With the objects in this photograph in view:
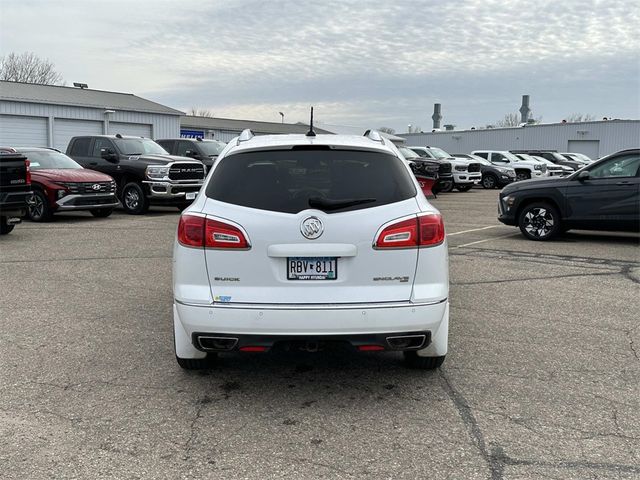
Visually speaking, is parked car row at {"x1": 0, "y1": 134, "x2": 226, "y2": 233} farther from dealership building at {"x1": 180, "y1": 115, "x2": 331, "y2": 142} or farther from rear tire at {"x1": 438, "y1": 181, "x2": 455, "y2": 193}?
dealership building at {"x1": 180, "y1": 115, "x2": 331, "y2": 142}

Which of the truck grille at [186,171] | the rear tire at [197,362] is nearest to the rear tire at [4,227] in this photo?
the truck grille at [186,171]

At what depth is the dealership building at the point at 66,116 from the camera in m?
28.1

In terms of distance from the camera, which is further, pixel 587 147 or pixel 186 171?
pixel 587 147

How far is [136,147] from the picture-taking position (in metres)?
17.8

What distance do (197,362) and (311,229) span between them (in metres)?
1.41

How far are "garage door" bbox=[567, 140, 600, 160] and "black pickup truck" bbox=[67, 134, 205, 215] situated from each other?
40273 millimetres

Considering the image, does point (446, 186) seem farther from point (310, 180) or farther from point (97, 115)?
point (310, 180)

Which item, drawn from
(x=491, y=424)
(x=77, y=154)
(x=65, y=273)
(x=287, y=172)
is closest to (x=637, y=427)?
(x=491, y=424)

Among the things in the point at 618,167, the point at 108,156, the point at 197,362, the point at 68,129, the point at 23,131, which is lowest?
the point at 197,362

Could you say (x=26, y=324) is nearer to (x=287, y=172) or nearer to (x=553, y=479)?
(x=287, y=172)

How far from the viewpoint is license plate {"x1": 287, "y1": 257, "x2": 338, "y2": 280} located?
3.97 m

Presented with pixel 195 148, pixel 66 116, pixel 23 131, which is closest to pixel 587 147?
pixel 66 116

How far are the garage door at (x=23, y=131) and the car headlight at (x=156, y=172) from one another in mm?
14826

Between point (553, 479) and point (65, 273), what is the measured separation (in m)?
7.04
